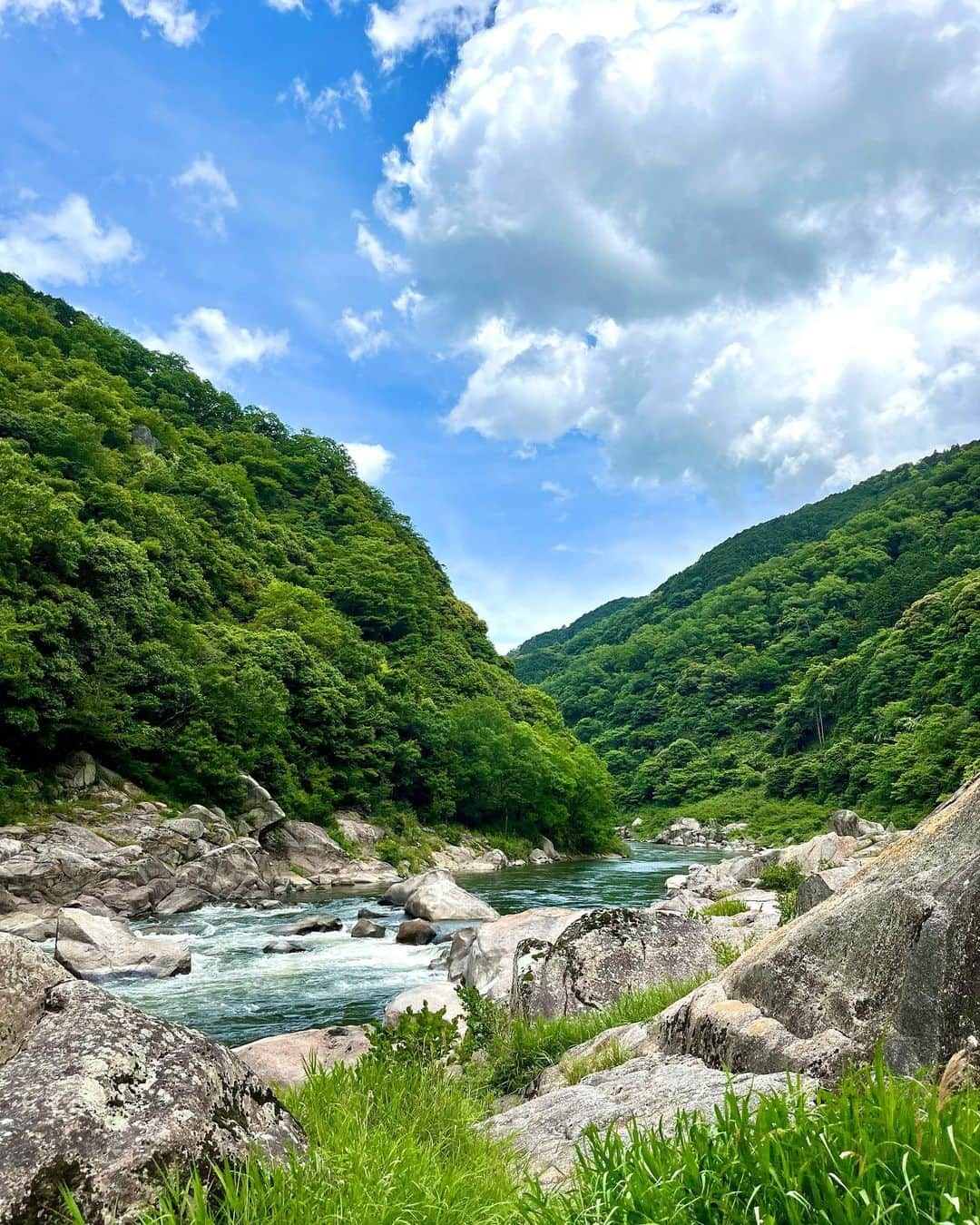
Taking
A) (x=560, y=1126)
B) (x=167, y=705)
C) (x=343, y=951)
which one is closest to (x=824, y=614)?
(x=167, y=705)

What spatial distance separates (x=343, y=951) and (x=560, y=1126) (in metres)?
17.1

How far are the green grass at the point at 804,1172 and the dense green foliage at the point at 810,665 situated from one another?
60.1m

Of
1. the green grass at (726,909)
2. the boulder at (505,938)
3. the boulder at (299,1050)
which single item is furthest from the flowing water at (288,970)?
the green grass at (726,909)

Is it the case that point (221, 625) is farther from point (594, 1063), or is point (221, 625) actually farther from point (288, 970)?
point (594, 1063)

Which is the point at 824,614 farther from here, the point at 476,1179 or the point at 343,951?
the point at 476,1179

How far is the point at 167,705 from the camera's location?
1513 inches

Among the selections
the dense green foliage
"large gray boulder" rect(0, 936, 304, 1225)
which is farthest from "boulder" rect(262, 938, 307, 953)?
the dense green foliage

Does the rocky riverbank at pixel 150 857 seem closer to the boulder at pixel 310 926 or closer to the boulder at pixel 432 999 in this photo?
the boulder at pixel 310 926

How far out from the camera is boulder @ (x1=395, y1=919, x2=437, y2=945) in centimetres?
2100

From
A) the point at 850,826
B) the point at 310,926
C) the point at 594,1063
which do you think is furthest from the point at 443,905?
the point at 850,826

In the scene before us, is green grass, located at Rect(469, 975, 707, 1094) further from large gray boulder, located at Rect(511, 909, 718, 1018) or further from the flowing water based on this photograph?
the flowing water

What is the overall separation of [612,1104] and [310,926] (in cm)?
2054

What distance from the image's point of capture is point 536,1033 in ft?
26.1

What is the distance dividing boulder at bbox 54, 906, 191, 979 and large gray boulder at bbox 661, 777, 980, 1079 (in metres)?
15.0
